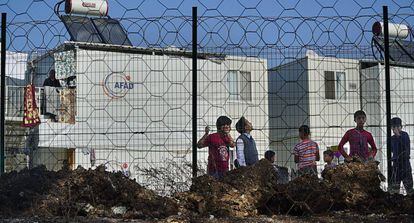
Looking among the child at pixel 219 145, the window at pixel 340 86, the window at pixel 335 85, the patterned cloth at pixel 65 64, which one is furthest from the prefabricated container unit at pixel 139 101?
the window at pixel 340 86

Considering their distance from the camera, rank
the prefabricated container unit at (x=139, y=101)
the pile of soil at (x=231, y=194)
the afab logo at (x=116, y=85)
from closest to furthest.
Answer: the pile of soil at (x=231, y=194) < the prefabricated container unit at (x=139, y=101) < the afab logo at (x=116, y=85)

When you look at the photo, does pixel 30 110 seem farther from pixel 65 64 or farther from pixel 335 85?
pixel 335 85

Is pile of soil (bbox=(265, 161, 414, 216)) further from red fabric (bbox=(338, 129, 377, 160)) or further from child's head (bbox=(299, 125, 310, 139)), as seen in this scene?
child's head (bbox=(299, 125, 310, 139))

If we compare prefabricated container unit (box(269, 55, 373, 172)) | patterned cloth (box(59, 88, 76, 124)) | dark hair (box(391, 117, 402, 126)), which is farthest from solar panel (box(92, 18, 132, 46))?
dark hair (box(391, 117, 402, 126))

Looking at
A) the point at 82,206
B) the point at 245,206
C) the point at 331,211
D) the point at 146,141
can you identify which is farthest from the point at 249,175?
the point at 146,141

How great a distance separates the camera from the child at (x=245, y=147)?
28.5 feet

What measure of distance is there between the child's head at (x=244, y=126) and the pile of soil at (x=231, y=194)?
9.14ft

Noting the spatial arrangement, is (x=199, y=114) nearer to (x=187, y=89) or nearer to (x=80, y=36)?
(x=187, y=89)

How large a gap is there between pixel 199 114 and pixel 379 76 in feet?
8.61

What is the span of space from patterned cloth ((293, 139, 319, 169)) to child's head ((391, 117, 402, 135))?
3.66 ft

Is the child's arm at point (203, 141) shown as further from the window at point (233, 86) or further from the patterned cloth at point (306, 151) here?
the window at point (233, 86)

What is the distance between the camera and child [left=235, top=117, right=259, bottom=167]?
868 cm

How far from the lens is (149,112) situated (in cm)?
1027

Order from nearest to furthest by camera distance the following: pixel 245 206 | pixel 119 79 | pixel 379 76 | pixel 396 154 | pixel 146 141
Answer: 1. pixel 245 206
2. pixel 396 154
3. pixel 379 76
4. pixel 146 141
5. pixel 119 79
